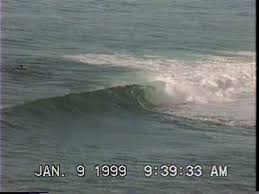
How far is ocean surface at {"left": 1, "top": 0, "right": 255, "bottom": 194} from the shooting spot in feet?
21.2

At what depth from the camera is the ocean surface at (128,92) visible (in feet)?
21.2

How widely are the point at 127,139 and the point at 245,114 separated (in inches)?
50.5

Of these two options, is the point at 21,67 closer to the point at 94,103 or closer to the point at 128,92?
the point at 94,103

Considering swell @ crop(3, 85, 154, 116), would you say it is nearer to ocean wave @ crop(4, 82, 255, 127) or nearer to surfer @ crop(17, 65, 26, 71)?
ocean wave @ crop(4, 82, 255, 127)

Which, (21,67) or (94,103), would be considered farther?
(21,67)

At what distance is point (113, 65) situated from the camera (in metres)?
7.86

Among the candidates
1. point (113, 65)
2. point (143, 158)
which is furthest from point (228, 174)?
point (113, 65)

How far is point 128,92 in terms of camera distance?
7555mm

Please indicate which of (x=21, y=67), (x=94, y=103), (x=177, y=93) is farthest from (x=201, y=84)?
(x=21, y=67)
